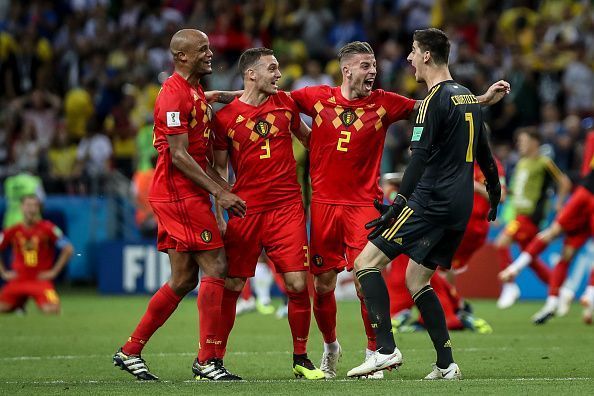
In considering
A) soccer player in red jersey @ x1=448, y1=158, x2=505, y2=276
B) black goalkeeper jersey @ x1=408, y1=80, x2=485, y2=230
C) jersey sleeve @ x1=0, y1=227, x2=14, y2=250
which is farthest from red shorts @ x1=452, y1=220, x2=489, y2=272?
jersey sleeve @ x1=0, y1=227, x2=14, y2=250

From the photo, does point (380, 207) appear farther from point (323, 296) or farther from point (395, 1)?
point (395, 1)

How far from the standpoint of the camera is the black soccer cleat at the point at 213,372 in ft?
29.6

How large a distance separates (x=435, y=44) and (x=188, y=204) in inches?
84.4

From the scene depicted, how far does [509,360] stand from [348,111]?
8.64 ft

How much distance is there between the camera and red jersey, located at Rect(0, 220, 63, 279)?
17125 millimetres

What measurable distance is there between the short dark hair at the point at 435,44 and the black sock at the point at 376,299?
5.18 ft

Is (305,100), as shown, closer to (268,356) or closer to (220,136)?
(220,136)

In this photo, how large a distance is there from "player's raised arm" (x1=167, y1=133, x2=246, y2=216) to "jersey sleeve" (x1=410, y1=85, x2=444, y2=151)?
1.35 meters

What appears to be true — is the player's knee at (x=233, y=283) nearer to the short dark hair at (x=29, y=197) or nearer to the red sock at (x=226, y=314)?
the red sock at (x=226, y=314)

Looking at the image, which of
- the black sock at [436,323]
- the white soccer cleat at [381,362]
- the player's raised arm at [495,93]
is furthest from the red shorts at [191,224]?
the player's raised arm at [495,93]

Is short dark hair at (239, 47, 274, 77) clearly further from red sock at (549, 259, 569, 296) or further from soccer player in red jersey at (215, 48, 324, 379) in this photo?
red sock at (549, 259, 569, 296)

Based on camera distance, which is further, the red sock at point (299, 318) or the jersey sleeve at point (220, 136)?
the jersey sleeve at point (220, 136)

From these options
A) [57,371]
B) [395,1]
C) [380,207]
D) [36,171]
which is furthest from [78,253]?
[380,207]

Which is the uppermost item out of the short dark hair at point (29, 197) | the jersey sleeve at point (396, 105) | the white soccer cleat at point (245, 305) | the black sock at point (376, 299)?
the jersey sleeve at point (396, 105)
